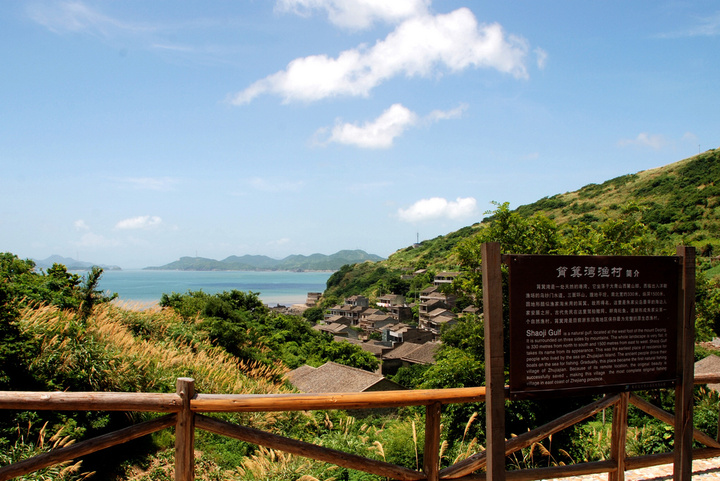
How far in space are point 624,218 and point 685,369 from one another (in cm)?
2390

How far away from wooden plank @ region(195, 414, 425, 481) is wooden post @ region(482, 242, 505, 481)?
0.64 m

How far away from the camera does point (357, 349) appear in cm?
3148

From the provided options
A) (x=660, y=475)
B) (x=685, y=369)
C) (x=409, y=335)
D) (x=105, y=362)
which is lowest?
(x=409, y=335)

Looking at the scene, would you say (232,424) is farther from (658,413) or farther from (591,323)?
(658,413)

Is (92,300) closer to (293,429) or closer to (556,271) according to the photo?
(293,429)

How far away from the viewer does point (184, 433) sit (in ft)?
8.15

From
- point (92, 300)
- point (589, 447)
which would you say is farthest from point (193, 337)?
point (589, 447)

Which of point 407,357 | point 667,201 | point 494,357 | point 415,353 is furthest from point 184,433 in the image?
point 667,201

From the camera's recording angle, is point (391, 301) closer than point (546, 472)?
No

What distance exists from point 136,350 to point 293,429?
7.91 ft

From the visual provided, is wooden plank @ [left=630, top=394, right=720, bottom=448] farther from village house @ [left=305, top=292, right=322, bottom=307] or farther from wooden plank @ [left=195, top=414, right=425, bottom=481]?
village house @ [left=305, top=292, right=322, bottom=307]

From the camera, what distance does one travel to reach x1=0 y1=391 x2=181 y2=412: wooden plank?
2279mm

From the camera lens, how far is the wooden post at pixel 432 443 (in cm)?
265

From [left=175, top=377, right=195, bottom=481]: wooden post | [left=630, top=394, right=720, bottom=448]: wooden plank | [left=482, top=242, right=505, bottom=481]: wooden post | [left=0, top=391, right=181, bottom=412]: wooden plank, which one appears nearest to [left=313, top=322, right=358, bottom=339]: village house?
[left=630, top=394, right=720, bottom=448]: wooden plank
